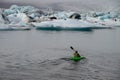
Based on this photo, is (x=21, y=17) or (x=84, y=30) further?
(x=21, y=17)

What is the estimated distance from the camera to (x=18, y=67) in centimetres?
1977

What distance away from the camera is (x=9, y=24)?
196 feet

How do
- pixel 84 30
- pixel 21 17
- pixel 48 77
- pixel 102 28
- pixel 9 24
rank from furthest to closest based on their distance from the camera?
pixel 102 28 → pixel 21 17 → pixel 84 30 → pixel 9 24 → pixel 48 77

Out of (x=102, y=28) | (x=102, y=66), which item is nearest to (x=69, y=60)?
(x=102, y=66)

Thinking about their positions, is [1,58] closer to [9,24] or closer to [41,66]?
[41,66]

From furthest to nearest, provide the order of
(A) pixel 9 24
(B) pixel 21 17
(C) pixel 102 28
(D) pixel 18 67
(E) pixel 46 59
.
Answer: (C) pixel 102 28, (B) pixel 21 17, (A) pixel 9 24, (E) pixel 46 59, (D) pixel 18 67

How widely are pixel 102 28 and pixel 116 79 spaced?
61.0 m

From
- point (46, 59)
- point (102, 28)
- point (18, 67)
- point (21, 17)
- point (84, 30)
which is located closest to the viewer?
point (18, 67)

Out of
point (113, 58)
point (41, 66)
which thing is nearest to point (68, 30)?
point (113, 58)

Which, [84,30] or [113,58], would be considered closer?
[113,58]

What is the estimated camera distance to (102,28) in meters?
77.4

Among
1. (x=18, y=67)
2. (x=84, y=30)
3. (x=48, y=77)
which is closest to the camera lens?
(x=48, y=77)

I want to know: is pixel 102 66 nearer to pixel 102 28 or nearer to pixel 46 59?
pixel 46 59

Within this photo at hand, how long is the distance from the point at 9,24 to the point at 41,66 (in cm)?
4054
